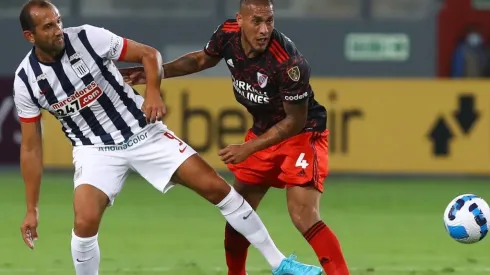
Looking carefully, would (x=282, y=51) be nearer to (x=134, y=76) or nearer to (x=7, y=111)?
(x=134, y=76)

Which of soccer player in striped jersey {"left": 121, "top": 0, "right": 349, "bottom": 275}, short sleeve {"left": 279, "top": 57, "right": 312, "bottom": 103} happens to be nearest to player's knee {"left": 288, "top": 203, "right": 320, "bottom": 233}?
soccer player in striped jersey {"left": 121, "top": 0, "right": 349, "bottom": 275}

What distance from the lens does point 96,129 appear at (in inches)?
283

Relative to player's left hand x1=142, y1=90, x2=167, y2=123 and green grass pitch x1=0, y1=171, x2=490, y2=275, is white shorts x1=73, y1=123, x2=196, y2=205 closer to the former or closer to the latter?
player's left hand x1=142, y1=90, x2=167, y2=123

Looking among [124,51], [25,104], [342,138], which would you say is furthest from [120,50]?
[342,138]

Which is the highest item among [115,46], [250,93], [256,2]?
[256,2]

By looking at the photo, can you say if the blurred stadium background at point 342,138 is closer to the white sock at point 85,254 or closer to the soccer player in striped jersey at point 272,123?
the soccer player in striped jersey at point 272,123

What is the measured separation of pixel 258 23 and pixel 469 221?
186 cm

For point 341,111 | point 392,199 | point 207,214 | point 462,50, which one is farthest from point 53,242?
point 462,50

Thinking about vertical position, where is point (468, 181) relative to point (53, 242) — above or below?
below

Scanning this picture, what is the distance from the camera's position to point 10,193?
43.3ft

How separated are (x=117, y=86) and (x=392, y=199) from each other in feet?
A: 20.4

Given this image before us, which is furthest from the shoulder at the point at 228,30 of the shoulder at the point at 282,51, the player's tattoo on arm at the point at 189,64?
the shoulder at the point at 282,51

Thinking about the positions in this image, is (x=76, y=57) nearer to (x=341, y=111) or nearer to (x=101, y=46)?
(x=101, y=46)

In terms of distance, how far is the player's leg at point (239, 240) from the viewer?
7.59 metres
